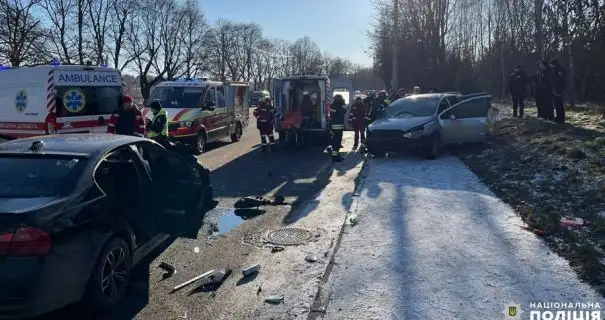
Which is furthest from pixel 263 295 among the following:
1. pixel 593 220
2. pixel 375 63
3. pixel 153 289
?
pixel 375 63

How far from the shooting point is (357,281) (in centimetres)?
456

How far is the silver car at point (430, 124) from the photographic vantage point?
39.0 ft

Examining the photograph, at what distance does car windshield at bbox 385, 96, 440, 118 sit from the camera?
1273cm

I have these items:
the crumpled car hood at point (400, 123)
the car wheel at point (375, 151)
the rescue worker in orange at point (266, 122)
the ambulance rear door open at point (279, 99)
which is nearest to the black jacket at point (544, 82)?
the crumpled car hood at point (400, 123)

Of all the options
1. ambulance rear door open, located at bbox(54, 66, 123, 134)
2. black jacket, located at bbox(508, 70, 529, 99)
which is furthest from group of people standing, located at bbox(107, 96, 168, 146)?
black jacket, located at bbox(508, 70, 529, 99)

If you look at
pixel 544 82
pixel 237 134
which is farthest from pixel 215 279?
pixel 237 134

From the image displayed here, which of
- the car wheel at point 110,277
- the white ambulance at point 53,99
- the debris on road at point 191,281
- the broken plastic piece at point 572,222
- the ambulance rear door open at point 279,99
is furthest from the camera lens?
the ambulance rear door open at point 279,99

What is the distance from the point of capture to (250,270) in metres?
4.92

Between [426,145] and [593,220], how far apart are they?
6.09 metres

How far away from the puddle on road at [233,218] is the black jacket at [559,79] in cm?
1055

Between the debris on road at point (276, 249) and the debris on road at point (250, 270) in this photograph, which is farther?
A: the debris on road at point (276, 249)

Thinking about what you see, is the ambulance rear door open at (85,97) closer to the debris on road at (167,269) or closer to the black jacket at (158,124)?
the black jacket at (158,124)

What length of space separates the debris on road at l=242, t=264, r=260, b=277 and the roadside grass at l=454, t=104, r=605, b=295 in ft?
10.2

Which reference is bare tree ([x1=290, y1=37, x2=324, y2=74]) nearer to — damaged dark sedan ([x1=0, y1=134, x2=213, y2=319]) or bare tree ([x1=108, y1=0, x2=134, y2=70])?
bare tree ([x1=108, y1=0, x2=134, y2=70])
